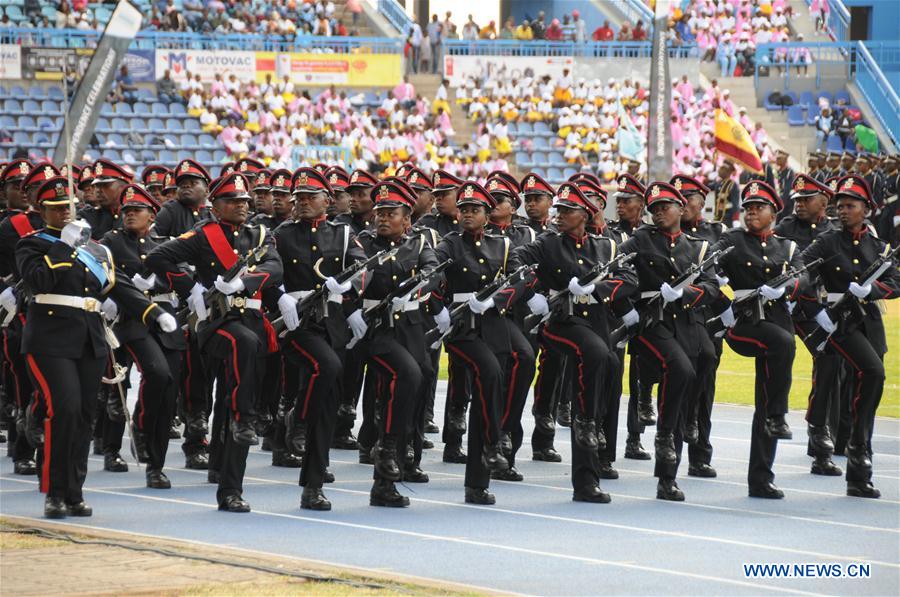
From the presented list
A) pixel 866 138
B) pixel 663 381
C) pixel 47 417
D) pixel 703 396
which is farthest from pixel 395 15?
pixel 47 417

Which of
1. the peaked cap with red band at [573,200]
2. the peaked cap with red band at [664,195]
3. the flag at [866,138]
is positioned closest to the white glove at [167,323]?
the peaked cap with red band at [573,200]

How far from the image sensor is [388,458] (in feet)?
32.5

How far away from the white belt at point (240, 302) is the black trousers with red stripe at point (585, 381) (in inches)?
79.1

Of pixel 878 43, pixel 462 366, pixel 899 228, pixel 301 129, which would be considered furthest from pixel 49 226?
pixel 878 43

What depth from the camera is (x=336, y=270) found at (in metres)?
10.3

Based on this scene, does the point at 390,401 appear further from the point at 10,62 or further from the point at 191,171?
the point at 10,62

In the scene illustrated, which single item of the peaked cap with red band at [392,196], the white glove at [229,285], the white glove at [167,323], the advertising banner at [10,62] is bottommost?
the white glove at [167,323]

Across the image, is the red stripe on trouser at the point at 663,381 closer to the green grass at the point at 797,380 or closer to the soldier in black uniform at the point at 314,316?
the soldier in black uniform at the point at 314,316

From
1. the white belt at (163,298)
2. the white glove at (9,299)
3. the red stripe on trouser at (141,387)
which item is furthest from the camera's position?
the white belt at (163,298)

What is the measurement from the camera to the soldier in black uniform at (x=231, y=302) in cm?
959

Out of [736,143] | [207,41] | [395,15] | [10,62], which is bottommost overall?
[736,143]

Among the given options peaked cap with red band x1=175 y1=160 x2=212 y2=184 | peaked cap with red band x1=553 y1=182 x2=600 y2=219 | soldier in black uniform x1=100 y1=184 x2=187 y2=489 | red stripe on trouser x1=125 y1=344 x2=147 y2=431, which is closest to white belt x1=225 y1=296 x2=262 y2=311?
soldier in black uniform x1=100 y1=184 x2=187 y2=489

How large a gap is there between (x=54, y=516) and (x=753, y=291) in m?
4.65

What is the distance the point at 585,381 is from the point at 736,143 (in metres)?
15.0
